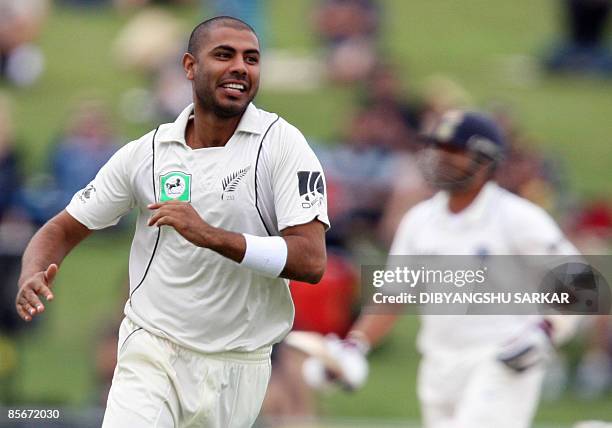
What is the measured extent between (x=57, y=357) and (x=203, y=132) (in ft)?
21.1

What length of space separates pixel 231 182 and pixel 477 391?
2.57 metres

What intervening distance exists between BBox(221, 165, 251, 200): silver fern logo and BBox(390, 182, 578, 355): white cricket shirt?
2.52 m

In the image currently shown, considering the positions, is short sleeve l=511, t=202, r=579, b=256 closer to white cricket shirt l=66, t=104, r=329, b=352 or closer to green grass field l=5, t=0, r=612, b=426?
white cricket shirt l=66, t=104, r=329, b=352

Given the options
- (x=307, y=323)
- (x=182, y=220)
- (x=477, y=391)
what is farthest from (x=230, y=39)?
(x=307, y=323)

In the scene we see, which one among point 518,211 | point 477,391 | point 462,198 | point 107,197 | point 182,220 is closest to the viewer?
point 182,220

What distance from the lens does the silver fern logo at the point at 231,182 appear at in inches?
218

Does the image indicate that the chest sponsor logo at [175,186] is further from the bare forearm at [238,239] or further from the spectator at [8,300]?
the spectator at [8,300]

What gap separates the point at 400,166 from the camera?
46.8 feet

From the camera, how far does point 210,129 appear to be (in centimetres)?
569

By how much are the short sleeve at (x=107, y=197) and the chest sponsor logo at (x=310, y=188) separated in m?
0.78

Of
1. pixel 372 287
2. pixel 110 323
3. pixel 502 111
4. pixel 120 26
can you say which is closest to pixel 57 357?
pixel 110 323

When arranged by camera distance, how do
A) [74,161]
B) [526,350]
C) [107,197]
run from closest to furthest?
[107,197]
[526,350]
[74,161]

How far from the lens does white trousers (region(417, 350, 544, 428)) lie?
7.46 metres

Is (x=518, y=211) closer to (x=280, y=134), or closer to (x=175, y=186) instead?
(x=280, y=134)
